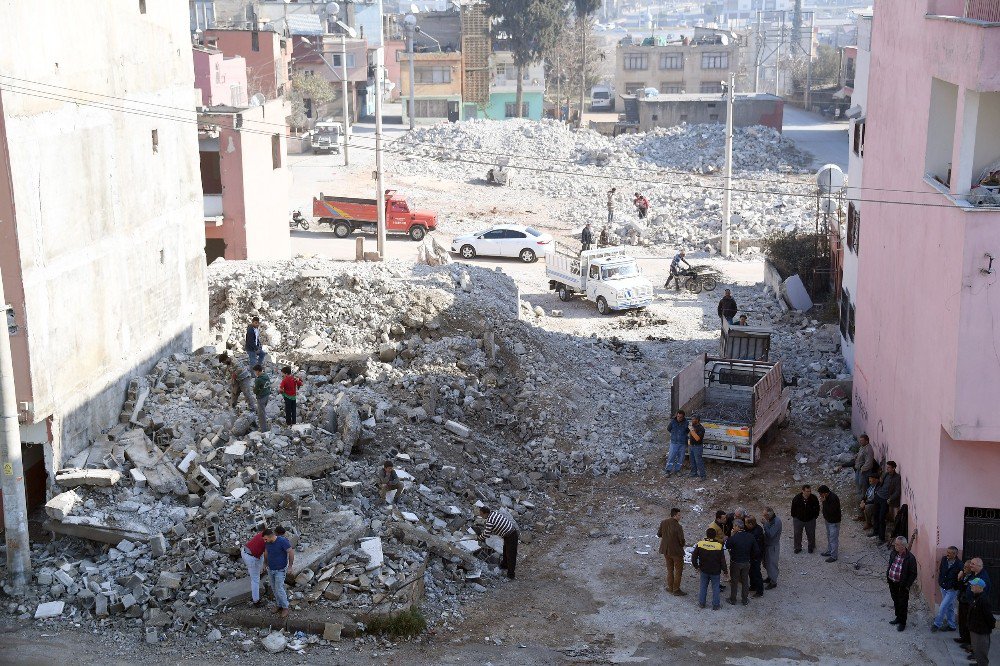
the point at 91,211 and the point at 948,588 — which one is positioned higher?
the point at 91,211

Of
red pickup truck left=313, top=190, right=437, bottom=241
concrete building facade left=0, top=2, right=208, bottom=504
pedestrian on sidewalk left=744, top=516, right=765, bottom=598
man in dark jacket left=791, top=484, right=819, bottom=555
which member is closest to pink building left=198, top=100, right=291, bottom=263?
red pickup truck left=313, top=190, right=437, bottom=241

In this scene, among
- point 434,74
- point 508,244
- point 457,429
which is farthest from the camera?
point 434,74

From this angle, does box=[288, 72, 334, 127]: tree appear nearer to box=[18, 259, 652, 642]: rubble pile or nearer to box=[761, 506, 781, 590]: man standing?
box=[18, 259, 652, 642]: rubble pile

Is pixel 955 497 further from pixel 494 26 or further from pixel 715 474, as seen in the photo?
pixel 494 26

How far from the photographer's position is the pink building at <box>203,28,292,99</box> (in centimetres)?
5528

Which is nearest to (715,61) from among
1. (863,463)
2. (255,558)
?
(863,463)

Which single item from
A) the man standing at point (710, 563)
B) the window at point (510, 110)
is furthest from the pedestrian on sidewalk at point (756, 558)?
the window at point (510, 110)

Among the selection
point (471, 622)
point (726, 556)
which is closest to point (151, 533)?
point (471, 622)

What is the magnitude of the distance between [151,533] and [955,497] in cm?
1152

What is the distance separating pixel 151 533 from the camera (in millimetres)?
16219

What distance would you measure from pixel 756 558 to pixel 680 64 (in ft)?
315

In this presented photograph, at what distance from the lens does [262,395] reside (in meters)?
18.6

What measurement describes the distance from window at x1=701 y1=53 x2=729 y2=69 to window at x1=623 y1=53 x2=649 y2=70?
5596 millimetres

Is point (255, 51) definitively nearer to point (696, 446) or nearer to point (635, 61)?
point (696, 446)
